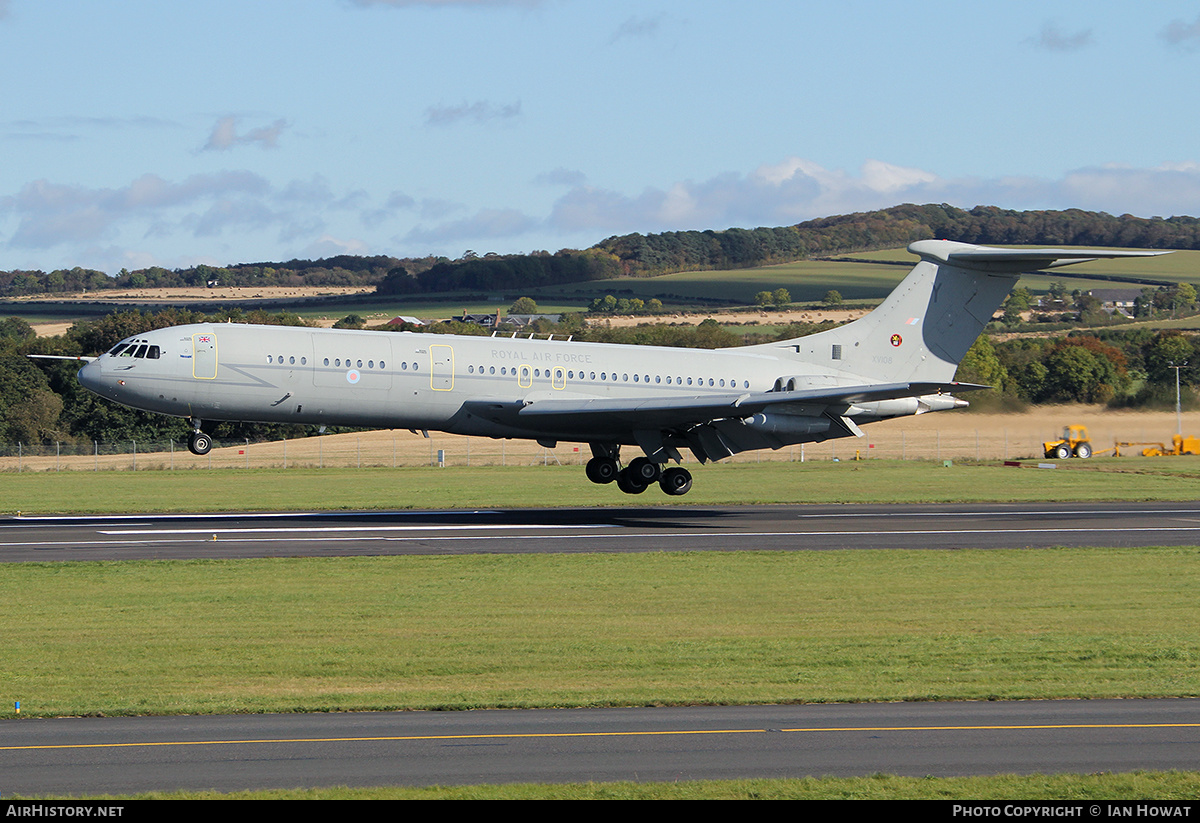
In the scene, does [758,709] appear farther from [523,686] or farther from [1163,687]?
[1163,687]

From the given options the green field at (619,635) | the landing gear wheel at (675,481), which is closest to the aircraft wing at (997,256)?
the green field at (619,635)

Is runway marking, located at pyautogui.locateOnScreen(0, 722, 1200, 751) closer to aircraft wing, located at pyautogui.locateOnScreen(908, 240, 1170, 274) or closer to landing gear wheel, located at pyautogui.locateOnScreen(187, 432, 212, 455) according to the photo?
landing gear wheel, located at pyautogui.locateOnScreen(187, 432, 212, 455)

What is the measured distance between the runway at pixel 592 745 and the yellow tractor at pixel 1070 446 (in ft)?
202

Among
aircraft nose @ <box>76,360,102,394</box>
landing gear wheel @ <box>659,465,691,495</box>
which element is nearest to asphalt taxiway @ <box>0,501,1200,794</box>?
aircraft nose @ <box>76,360,102,394</box>

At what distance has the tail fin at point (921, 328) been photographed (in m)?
43.7

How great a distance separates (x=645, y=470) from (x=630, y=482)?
800 mm

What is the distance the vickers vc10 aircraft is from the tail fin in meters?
0.05

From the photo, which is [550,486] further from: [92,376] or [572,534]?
[92,376]

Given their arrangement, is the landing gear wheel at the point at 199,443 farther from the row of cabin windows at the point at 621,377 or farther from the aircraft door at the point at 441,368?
the row of cabin windows at the point at 621,377

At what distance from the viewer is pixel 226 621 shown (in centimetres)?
2223

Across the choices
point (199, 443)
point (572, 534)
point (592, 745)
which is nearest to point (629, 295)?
point (572, 534)

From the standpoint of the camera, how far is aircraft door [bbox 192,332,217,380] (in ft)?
114

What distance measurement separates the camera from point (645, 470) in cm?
4097

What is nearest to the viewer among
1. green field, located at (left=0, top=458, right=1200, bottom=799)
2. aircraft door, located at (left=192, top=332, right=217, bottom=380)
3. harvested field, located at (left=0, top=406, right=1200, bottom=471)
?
green field, located at (left=0, top=458, right=1200, bottom=799)
